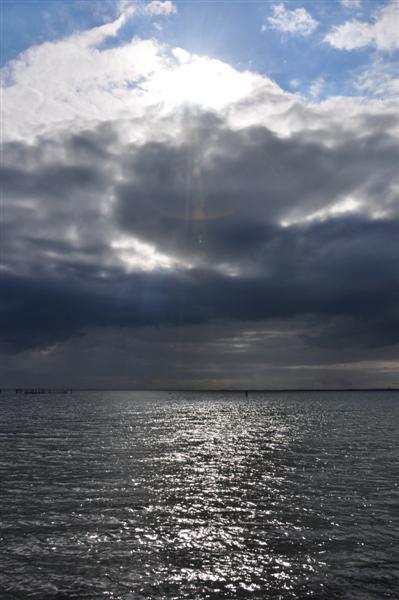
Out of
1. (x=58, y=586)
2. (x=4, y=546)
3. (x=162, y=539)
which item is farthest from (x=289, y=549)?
(x=4, y=546)

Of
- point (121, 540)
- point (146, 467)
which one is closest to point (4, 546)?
point (121, 540)

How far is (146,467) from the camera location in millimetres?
37250

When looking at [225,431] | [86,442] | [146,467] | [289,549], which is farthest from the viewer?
[225,431]

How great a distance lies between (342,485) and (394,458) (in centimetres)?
1519

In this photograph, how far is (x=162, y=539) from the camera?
1986 cm

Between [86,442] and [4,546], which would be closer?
[4,546]

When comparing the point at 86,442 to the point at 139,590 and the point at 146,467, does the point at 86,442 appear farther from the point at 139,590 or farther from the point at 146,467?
the point at 139,590

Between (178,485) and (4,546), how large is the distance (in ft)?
45.1

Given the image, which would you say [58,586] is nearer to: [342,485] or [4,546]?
[4,546]

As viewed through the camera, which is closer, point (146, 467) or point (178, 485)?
point (178, 485)

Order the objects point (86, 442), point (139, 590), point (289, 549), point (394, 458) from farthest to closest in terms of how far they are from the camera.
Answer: point (86, 442), point (394, 458), point (289, 549), point (139, 590)

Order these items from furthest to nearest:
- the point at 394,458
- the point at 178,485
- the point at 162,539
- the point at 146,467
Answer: the point at 394,458 → the point at 146,467 → the point at 178,485 → the point at 162,539

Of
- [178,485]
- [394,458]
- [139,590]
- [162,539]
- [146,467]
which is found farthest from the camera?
[394,458]

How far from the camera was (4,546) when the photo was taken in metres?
18.8
